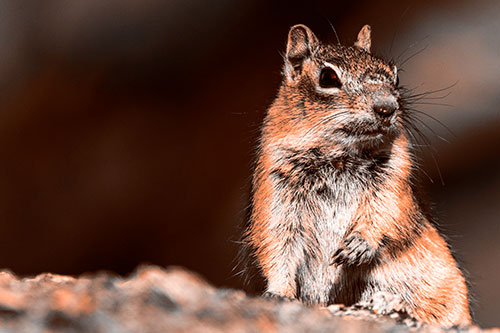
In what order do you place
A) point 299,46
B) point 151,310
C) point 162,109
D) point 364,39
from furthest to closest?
point 162,109 < point 364,39 < point 299,46 < point 151,310

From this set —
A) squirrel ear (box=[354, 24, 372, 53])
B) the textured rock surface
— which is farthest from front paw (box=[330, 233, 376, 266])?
squirrel ear (box=[354, 24, 372, 53])

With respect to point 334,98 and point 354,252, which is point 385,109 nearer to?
point 334,98

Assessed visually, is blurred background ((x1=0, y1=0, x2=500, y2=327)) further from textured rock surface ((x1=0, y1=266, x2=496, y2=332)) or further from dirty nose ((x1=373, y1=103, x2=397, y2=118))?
textured rock surface ((x1=0, y1=266, x2=496, y2=332))

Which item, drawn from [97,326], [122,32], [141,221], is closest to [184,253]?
[141,221]

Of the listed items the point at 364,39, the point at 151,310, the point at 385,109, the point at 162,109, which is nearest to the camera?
the point at 151,310

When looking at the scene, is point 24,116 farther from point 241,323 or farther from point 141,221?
point 241,323

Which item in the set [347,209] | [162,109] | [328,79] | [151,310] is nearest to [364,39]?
[328,79]
